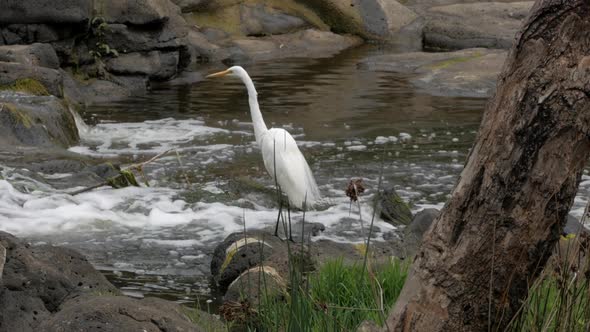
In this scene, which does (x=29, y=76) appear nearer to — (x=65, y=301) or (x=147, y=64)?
(x=147, y=64)

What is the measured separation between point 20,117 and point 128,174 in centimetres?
241

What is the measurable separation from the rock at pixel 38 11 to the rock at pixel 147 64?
1.31m

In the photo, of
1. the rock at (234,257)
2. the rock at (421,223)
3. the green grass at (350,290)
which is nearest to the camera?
the green grass at (350,290)

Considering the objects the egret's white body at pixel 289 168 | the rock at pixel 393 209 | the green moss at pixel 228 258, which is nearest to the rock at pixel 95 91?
the egret's white body at pixel 289 168

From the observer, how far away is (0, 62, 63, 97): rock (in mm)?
12477

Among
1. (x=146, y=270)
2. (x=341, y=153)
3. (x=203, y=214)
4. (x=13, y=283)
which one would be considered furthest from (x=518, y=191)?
(x=341, y=153)

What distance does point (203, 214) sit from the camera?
28.2 feet

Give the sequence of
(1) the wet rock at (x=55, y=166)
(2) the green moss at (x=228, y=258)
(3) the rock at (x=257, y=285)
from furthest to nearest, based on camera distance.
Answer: (1) the wet rock at (x=55, y=166), (2) the green moss at (x=228, y=258), (3) the rock at (x=257, y=285)

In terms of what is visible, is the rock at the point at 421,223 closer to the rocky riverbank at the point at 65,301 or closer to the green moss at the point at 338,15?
the rocky riverbank at the point at 65,301

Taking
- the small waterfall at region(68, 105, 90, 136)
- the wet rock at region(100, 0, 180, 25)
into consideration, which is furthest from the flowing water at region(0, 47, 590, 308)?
the wet rock at region(100, 0, 180, 25)

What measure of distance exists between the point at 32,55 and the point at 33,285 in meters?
9.97

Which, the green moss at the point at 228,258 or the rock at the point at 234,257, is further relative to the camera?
the green moss at the point at 228,258

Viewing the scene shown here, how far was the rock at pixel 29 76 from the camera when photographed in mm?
12477

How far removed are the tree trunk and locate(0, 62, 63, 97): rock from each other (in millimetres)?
10415
